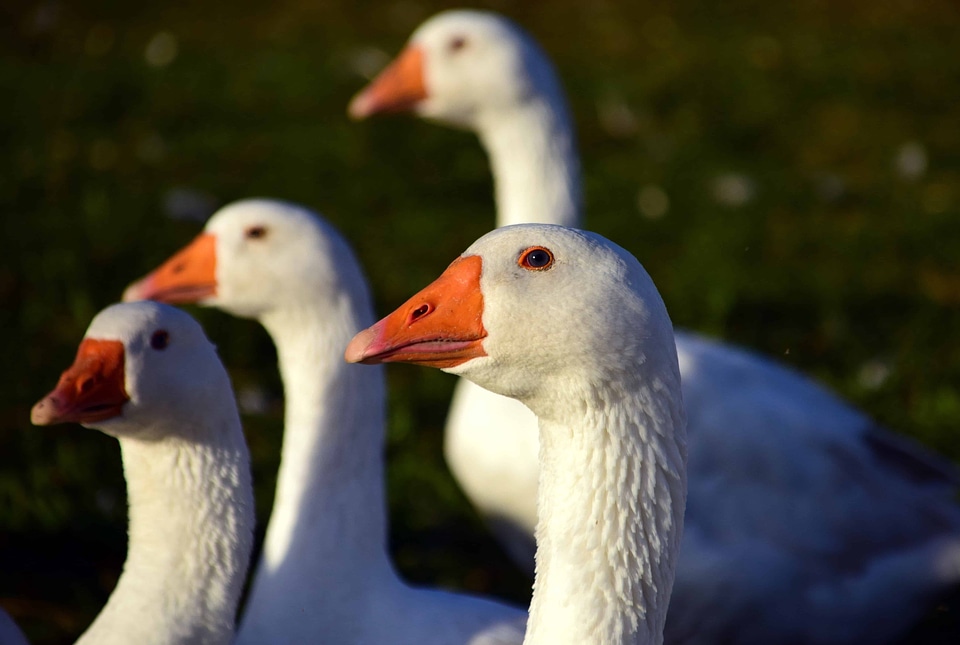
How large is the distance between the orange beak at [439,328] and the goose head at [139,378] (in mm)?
714

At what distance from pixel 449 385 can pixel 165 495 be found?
9.23 ft

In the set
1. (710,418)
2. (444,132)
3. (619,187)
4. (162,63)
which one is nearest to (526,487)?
(710,418)

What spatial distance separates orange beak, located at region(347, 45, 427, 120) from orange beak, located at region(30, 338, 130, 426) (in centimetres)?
227

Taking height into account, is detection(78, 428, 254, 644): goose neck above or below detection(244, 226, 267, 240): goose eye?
below

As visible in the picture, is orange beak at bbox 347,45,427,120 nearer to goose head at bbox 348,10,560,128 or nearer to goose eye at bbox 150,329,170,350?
goose head at bbox 348,10,560,128

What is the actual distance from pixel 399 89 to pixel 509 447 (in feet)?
5.53

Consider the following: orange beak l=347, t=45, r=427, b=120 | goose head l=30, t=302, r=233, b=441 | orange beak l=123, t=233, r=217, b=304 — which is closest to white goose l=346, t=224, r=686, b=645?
goose head l=30, t=302, r=233, b=441

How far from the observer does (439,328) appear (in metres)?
2.38

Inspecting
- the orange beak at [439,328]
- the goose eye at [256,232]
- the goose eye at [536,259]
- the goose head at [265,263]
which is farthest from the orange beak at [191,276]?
the goose eye at [536,259]

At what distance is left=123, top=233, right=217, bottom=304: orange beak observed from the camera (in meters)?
3.66

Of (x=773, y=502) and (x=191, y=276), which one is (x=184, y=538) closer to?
(x=191, y=276)

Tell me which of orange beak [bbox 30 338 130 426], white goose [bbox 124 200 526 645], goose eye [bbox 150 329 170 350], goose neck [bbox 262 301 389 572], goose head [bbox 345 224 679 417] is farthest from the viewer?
goose neck [bbox 262 301 389 572]

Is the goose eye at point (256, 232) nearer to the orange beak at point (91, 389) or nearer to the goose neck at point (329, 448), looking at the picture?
the goose neck at point (329, 448)

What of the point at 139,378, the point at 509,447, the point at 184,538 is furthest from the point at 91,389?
the point at 509,447
